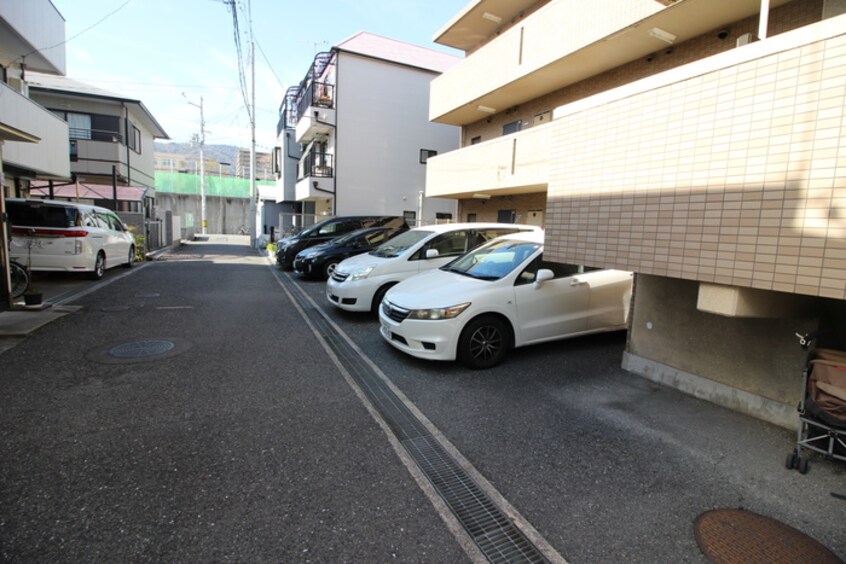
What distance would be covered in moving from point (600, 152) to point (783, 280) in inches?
78.0

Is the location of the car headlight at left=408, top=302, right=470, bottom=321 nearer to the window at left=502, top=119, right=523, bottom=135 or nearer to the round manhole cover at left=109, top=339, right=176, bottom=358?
the round manhole cover at left=109, top=339, right=176, bottom=358

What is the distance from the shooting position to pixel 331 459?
2.96 m

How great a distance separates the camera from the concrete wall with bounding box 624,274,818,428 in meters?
3.65

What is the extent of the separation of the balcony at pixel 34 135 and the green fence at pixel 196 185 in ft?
87.8

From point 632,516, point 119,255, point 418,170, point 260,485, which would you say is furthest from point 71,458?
point 418,170

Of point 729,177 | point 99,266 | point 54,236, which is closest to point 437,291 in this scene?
point 729,177

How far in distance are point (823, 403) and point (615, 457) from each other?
139 cm

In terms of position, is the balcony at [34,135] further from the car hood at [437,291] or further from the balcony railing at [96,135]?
the car hood at [437,291]

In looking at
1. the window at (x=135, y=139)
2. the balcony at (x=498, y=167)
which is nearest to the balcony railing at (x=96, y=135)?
the window at (x=135, y=139)

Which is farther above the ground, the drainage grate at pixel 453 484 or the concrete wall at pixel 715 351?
the concrete wall at pixel 715 351

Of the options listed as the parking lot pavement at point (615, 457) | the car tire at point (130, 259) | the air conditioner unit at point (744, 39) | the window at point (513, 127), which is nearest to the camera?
the parking lot pavement at point (615, 457)

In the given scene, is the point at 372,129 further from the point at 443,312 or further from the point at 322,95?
the point at 443,312

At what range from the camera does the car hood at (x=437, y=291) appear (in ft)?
15.6

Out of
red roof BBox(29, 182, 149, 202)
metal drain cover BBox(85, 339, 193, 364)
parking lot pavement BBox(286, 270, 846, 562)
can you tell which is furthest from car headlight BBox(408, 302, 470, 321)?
red roof BBox(29, 182, 149, 202)
